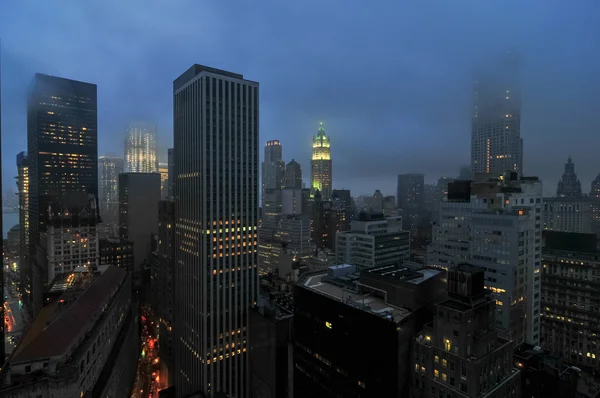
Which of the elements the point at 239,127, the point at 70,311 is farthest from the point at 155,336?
the point at 239,127

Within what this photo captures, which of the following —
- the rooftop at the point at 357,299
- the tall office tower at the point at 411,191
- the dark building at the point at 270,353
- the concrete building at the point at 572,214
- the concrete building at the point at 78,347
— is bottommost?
the dark building at the point at 270,353

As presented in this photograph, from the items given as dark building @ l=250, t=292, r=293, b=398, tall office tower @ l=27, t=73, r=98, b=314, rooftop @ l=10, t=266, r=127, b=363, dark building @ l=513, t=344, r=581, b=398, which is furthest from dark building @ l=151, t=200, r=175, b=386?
dark building @ l=513, t=344, r=581, b=398

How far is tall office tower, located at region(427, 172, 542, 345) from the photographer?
56750 millimetres

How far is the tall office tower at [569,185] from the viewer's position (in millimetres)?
116625

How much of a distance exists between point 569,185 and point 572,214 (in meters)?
16.1

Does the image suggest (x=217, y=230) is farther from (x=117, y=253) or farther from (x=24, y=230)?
(x=24, y=230)

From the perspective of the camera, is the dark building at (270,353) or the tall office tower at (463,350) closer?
the tall office tower at (463,350)

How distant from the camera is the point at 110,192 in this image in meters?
162

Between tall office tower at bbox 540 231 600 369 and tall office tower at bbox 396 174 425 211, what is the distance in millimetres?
70227

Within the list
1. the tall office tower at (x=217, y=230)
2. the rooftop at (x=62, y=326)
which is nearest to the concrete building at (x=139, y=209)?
the tall office tower at (x=217, y=230)

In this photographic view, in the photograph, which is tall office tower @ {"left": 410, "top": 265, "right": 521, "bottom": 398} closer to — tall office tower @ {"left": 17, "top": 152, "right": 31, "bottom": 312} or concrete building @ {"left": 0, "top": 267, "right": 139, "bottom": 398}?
concrete building @ {"left": 0, "top": 267, "right": 139, "bottom": 398}

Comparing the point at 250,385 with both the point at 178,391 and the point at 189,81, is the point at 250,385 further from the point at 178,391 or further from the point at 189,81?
the point at 189,81

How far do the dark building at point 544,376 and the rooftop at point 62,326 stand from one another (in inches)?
2127

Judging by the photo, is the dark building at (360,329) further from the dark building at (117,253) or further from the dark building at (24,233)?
the dark building at (24,233)
